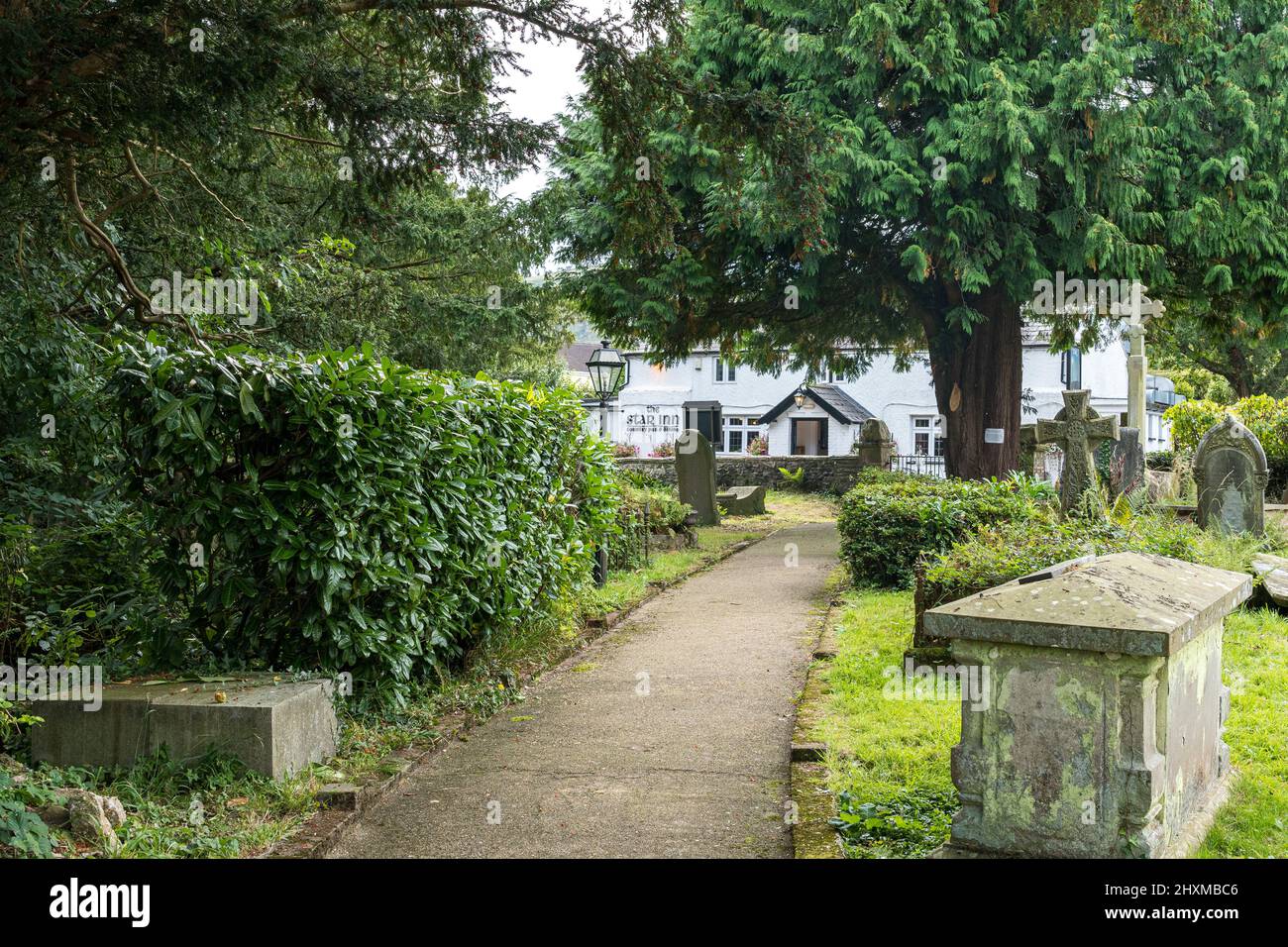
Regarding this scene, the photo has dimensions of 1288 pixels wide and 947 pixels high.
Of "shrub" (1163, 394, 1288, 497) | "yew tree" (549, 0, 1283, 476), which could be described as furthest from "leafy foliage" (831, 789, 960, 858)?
"shrub" (1163, 394, 1288, 497)

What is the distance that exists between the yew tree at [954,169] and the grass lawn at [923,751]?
9336 mm

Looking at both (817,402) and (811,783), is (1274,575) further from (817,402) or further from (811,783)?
(817,402)

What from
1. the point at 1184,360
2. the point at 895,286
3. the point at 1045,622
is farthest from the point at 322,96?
the point at 1184,360

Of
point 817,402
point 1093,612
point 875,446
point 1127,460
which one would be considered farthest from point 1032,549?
point 817,402

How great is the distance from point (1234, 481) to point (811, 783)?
366 inches

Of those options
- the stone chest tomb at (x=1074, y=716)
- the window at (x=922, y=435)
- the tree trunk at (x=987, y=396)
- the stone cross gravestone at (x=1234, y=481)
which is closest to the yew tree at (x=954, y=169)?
the tree trunk at (x=987, y=396)

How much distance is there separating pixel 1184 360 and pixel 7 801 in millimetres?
46177

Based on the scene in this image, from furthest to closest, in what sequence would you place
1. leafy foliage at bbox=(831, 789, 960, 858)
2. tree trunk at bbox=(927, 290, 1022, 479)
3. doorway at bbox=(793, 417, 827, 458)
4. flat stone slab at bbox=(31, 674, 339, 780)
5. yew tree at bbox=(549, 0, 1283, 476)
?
doorway at bbox=(793, 417, 827, 458), tree trunk at bbox=(927, 290, 1022, 479), yew tree at bbox=(549, 0, 1283, 476), flat stone slab at bbox=(31, 674, 339, 780), leafy foliage at bbox=(831, 789, 960, 858)

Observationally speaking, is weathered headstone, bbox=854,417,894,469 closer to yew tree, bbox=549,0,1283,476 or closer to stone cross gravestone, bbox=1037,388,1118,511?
yew tree, bbox=549,0,1283,476

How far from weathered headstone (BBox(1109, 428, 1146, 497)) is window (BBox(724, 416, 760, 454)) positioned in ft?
84.8

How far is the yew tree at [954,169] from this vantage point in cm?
1656

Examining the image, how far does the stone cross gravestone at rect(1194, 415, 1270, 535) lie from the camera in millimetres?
12195

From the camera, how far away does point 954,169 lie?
16750 millimetres

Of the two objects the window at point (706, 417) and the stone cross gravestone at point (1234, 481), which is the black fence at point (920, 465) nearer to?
the window at point (706, 417)
